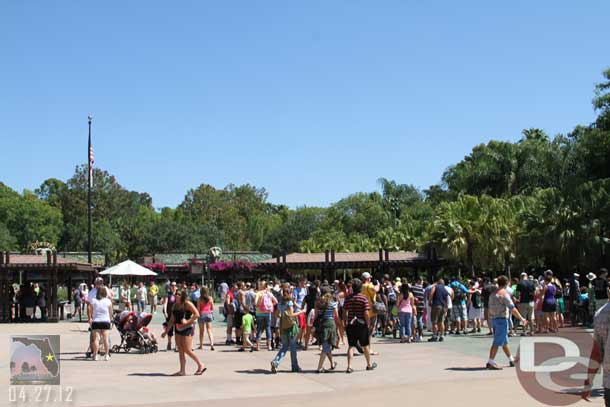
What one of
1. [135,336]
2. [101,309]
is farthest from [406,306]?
[101,309]

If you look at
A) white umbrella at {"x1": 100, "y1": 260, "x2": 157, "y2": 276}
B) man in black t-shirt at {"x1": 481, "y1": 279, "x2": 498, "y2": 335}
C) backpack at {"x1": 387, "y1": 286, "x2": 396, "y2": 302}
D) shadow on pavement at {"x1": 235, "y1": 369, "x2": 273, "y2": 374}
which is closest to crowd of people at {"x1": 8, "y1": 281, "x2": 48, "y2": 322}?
white umbrella at {"x1": 100, "y1": 260, "x2": 157, "y2": 276}

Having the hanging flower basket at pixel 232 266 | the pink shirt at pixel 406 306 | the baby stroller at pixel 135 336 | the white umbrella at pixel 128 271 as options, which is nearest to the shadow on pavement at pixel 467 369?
the pink shirt at pixel 406 306

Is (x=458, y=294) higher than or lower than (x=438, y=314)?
higher

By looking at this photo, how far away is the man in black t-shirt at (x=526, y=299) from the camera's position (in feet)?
63.1

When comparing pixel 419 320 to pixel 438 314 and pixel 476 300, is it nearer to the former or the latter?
pixel 438 314

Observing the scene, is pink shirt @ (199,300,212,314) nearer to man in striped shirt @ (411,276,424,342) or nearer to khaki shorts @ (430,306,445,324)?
man in striped shirt @ (411,276,424,342)

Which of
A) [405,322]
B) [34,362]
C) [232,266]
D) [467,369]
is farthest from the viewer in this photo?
[232,266]

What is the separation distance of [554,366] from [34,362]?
914cm

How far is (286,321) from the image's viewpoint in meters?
13.7

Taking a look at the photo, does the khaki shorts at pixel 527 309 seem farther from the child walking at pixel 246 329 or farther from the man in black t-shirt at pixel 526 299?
the child walking at pixel 246 329

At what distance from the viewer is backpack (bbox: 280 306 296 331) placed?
13.6 metres

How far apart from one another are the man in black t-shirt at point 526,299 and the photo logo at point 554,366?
2.28 ft

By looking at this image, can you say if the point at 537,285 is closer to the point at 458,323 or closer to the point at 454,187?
the point at 458,323

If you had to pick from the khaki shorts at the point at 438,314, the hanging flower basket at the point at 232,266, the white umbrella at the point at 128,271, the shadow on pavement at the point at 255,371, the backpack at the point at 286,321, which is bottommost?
the shadow on pavement at the point at 255,371
